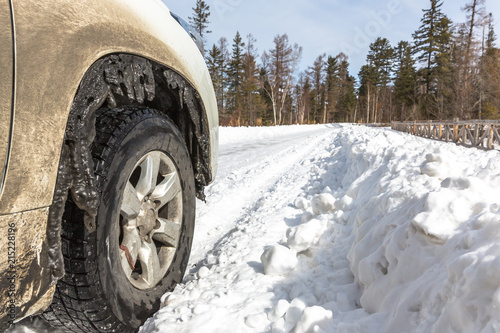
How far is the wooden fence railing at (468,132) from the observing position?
40.7 ft

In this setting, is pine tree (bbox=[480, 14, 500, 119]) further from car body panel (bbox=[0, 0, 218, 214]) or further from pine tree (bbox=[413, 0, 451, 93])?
car body panel (bbox=[0, 0, 218, 214])

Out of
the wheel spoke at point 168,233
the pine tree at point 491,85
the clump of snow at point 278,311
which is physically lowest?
the clump of snow at point 278,311

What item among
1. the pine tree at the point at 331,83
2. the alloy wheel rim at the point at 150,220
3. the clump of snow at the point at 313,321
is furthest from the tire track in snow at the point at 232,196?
the pine tree at the point at 331,83

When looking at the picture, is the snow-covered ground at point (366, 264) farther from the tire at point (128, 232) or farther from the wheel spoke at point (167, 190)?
the wheel spoke at point (167, 190)

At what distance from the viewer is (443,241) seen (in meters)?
1.42

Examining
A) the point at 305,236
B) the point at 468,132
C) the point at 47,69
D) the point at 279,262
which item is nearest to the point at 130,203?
the point at 47,69

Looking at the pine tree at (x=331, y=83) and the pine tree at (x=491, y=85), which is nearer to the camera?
the pine tree at (x=491, y=85)

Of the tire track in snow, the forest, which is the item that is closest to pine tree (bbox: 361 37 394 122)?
the forest

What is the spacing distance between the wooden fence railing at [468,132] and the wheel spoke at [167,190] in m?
14.4

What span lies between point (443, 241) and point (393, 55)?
67608mm

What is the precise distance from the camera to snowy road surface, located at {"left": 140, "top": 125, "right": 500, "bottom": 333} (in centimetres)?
115

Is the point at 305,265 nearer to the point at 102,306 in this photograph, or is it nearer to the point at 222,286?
the point at 222,286

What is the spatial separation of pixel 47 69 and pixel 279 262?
176 cm

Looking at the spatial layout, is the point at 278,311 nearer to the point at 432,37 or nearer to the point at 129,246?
the point at 129,246
